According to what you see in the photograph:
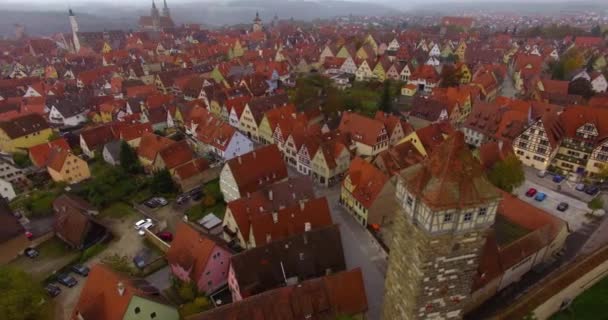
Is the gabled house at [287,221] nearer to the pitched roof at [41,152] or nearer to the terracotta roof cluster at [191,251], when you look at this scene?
the terracotta roof cluster at [191,251]

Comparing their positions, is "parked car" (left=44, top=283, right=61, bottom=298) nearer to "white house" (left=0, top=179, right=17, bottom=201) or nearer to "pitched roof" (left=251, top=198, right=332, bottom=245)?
"pitched roof" (left=251, top=198, right=332, bottom=245)

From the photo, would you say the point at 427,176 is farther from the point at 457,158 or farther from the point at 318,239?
the point at 318,239

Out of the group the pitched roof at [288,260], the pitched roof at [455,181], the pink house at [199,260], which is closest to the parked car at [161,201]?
the pink house at [199,260]

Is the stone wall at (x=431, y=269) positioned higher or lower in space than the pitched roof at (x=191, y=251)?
higher

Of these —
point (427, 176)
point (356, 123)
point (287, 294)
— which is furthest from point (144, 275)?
point (356, 123)

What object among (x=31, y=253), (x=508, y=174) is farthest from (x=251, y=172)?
(x=508, y=174)

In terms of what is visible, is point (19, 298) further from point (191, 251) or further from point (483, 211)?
point (483, 211)
